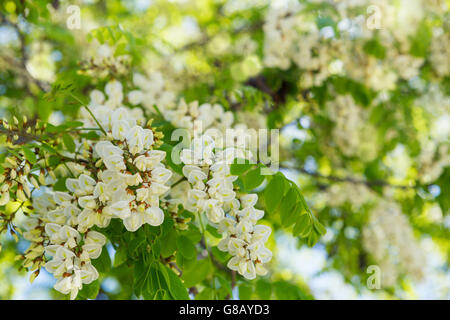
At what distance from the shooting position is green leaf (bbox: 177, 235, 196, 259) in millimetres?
1345

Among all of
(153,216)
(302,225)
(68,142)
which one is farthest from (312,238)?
(68,142)

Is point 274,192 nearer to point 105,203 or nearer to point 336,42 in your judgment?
point 105,203

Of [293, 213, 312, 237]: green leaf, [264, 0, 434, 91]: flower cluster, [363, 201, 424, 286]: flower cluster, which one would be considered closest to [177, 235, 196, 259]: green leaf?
[293, 213, 312, 237]: green leaf

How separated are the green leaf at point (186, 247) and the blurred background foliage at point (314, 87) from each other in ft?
1.04

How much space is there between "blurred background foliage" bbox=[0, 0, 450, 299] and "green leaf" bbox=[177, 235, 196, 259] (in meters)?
0.32

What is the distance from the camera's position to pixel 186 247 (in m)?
1.35

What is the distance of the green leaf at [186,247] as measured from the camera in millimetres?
1345

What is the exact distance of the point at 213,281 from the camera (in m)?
1.58

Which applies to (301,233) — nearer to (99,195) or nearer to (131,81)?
(99,195)

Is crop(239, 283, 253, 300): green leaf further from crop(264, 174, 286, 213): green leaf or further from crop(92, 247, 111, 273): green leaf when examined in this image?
crop(92, 247, 111, 273): green leaf

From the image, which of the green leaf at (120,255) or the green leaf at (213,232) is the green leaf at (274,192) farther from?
the green leaf at (120,255)

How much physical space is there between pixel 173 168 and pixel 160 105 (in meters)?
0.78

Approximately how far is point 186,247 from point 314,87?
6.25ft
